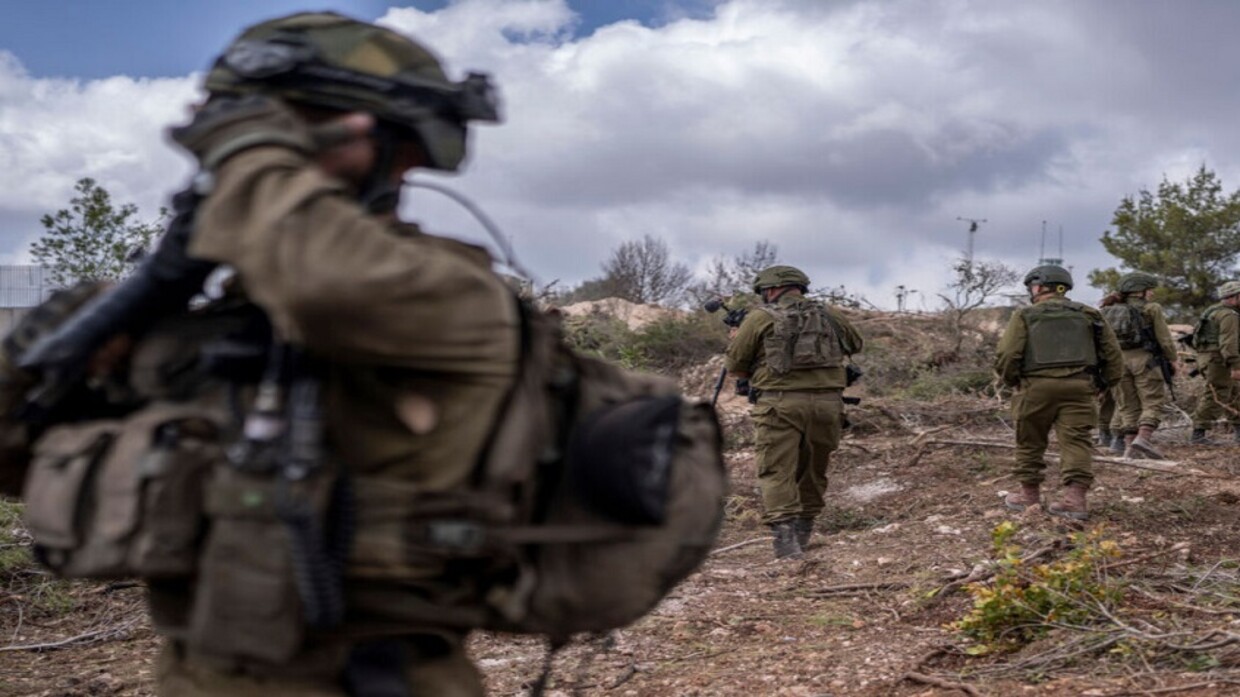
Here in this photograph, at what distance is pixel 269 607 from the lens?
5.73 ft

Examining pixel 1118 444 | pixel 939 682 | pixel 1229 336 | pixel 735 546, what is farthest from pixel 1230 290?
pixel 939 682

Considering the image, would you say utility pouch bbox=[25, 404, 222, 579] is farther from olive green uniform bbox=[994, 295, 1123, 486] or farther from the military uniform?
the military uniform

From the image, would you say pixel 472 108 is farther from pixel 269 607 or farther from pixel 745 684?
pixel 745 684

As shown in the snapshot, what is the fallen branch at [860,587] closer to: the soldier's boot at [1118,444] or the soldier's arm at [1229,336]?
the soldier's boot at [1118,444]

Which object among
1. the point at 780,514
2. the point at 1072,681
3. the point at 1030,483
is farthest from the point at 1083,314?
the point at 1072,681

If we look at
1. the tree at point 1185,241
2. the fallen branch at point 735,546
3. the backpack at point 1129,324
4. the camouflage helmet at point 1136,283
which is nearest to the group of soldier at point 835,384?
the fallen branch at point 735,546

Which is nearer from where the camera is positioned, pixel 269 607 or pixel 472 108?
pixel 269 607

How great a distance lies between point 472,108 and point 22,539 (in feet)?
18.3

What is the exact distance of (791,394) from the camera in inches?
303

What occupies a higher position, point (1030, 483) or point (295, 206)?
point (295, 206)

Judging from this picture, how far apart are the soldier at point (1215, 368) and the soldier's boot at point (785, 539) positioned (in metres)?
6.46

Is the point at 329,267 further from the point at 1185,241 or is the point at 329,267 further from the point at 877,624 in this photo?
the point at 1185,241

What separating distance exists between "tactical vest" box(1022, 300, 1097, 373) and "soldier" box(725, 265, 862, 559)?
47.2 inches

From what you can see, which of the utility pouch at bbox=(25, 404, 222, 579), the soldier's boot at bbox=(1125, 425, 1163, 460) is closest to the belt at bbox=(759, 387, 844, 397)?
the soldier's boot at bbox=(1125, 425, 1163, 460)
